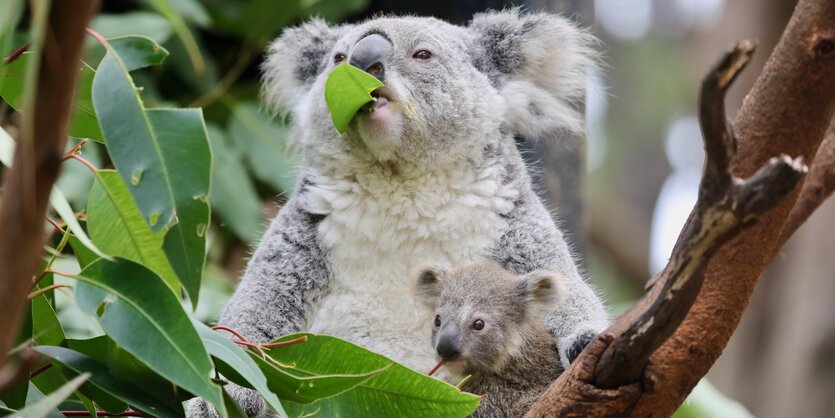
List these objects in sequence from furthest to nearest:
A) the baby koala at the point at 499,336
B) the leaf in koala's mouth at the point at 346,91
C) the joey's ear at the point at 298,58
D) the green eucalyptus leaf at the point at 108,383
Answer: the joey's ear at the point at 298,58, the baby koala at the point at 499,336, the leaf in koala's mouth at the point at 346,91, the green eucalyptus leaf at the point at 108,383

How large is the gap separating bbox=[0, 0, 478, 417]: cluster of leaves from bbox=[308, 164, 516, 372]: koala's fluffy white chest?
2.33 feet

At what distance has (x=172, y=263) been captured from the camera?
1933 millimetres

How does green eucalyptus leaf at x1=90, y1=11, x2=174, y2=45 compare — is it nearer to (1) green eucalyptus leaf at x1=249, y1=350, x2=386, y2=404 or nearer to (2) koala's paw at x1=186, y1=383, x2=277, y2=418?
(2) koala's paw at x1=186, y1=383, x2=277, y2=418

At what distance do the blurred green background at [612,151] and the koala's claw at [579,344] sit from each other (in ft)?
3.13

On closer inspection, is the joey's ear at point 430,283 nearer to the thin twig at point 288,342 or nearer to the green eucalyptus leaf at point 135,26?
the thin twig at point 288,342

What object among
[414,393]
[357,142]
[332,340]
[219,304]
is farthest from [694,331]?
[219,304]

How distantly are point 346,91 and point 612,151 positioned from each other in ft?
35.6

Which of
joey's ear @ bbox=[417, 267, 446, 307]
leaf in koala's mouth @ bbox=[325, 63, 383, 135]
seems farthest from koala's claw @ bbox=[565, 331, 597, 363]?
leaf in koala's mouth @ bbox=[325, 63, 383, 135]

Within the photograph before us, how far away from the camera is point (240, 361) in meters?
2.03

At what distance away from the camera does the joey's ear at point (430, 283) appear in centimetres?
288

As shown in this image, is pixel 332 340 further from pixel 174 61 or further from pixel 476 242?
pixel 174 61

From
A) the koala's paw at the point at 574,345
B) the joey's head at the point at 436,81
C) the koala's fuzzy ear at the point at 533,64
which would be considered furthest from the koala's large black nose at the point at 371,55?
the koala's paw at the point at 574,345

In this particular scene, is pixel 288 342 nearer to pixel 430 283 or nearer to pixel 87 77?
pixel 430 283

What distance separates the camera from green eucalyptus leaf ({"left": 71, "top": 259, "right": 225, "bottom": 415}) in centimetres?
190
